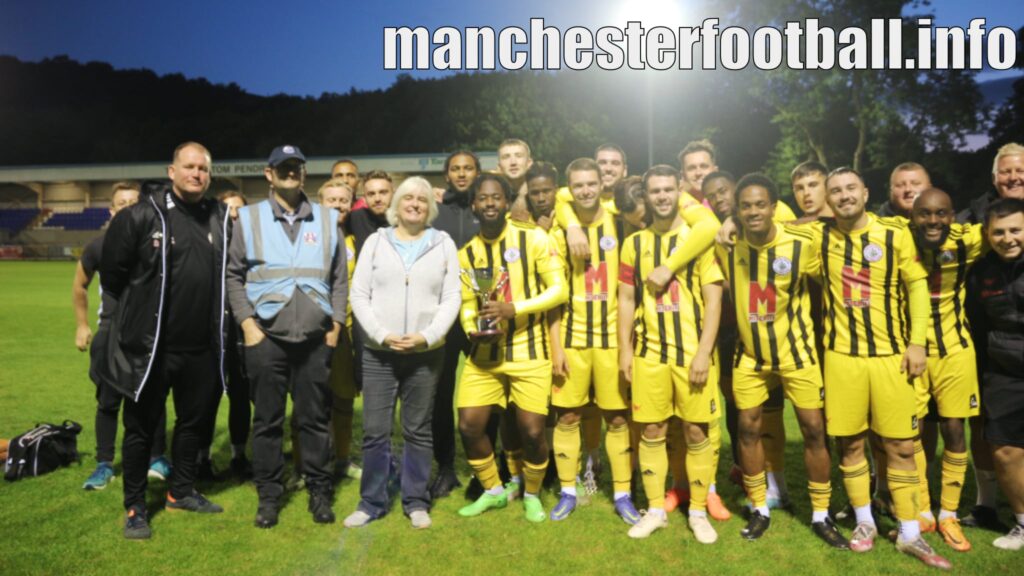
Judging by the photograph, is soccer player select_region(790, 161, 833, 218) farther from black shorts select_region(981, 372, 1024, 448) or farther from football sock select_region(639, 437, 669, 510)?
football sock select_region(639, 437, 669, 510)

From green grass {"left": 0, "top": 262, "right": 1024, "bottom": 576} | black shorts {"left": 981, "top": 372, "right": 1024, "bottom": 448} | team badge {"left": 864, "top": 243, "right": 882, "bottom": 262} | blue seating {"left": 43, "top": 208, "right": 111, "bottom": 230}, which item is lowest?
green grass {"left": 0, "top": 262, "right": 1024, "bottom": 576}

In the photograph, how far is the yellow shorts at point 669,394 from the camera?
Answer: 170 inches

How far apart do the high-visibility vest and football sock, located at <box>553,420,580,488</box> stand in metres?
1.73

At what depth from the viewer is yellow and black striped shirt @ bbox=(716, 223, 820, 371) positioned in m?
4.23

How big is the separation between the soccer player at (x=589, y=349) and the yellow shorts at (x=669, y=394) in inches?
8.7

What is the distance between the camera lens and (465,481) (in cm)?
542

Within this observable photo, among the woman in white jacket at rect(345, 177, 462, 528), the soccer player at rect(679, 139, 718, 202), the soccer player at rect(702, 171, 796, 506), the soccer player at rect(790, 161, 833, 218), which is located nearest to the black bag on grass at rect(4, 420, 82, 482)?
the woman in white jacket at rect(345, 177, 462, 528)

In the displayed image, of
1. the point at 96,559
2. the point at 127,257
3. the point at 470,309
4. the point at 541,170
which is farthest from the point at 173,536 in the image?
the point at 541,170

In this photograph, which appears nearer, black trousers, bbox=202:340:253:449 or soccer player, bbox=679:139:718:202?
black trousers, bbox=202:340:253:449

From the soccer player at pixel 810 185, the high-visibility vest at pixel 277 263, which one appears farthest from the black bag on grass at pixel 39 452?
the soccer player at pixel 810 185

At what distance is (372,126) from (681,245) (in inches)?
2403

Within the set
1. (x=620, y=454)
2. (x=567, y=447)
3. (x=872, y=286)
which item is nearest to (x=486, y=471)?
(x=567, y=447)

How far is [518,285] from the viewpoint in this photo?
4.59 meters

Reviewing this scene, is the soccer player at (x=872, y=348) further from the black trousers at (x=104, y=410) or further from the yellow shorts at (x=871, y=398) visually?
the black trousers at (x=104, y=410)
